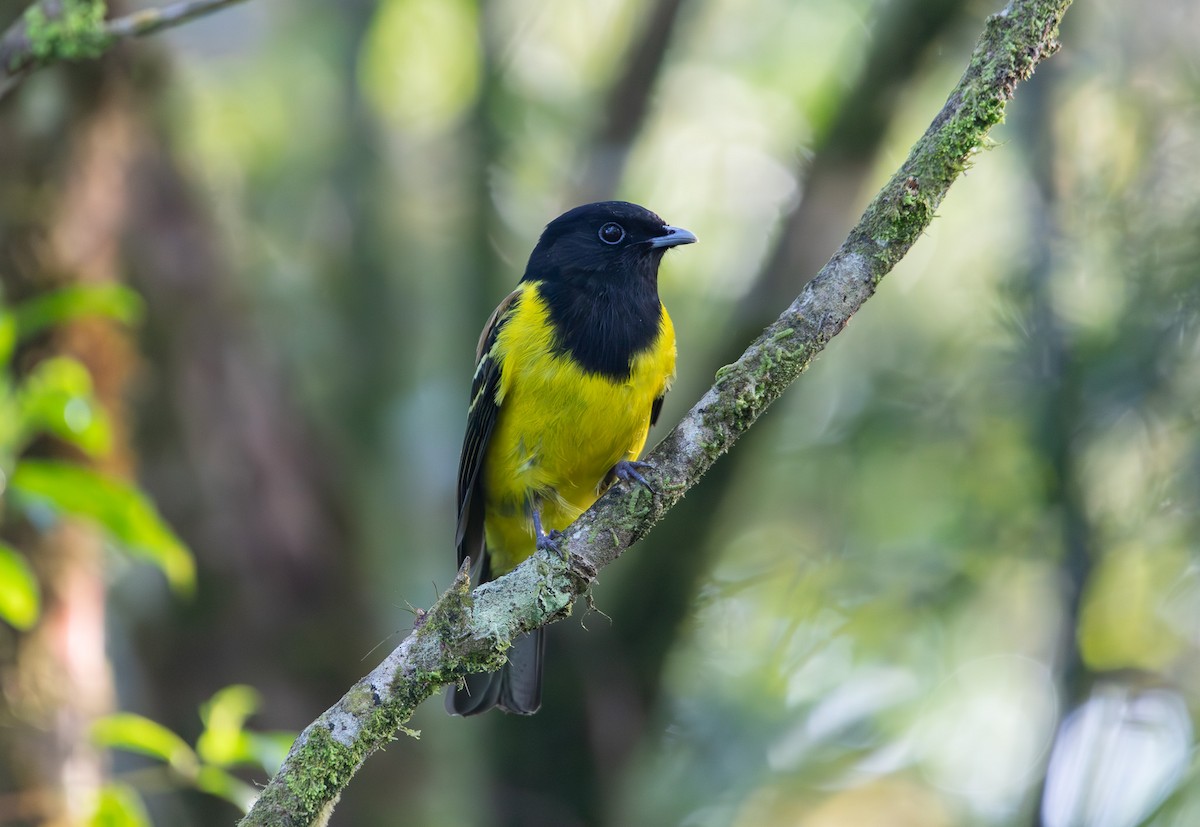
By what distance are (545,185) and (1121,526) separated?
412 cm

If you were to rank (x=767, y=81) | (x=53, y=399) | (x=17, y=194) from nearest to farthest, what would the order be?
(x=53, y=399) → (x=17, y=194) → (x=767, y=81)

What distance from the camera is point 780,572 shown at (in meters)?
7.50

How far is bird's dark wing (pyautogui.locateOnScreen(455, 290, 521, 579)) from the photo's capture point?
191 inches

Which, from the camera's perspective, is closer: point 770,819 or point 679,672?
point 679,672

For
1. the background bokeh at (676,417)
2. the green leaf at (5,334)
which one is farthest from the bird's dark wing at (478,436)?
the green leaf at (5,334)

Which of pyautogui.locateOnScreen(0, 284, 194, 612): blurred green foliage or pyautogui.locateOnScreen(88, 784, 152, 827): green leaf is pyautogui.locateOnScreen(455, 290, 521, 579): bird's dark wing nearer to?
pyautogui.locateOnScreen(0, 284, 194, 612): blurred green foliage

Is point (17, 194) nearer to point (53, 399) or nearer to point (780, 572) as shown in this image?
point (53, 399)

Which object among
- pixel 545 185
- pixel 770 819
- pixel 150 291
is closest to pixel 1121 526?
pixel 770 819

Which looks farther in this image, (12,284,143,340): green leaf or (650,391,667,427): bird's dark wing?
(650,391,667,427): bird's dark wing

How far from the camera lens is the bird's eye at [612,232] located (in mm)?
5090

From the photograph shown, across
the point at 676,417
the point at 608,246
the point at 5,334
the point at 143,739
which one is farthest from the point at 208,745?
the point at 676,417

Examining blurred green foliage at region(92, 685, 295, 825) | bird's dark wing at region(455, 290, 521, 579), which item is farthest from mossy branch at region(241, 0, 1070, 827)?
bird's dark wing at region(455, 290, 521, 579)

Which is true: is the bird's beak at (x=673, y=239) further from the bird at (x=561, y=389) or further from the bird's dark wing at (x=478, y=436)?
the bird's dark wing at (x=478, y=436)

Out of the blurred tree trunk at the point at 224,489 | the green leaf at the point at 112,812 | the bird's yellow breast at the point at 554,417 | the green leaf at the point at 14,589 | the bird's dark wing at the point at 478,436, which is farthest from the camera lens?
the blurred tree trunk at the point at 224,489
